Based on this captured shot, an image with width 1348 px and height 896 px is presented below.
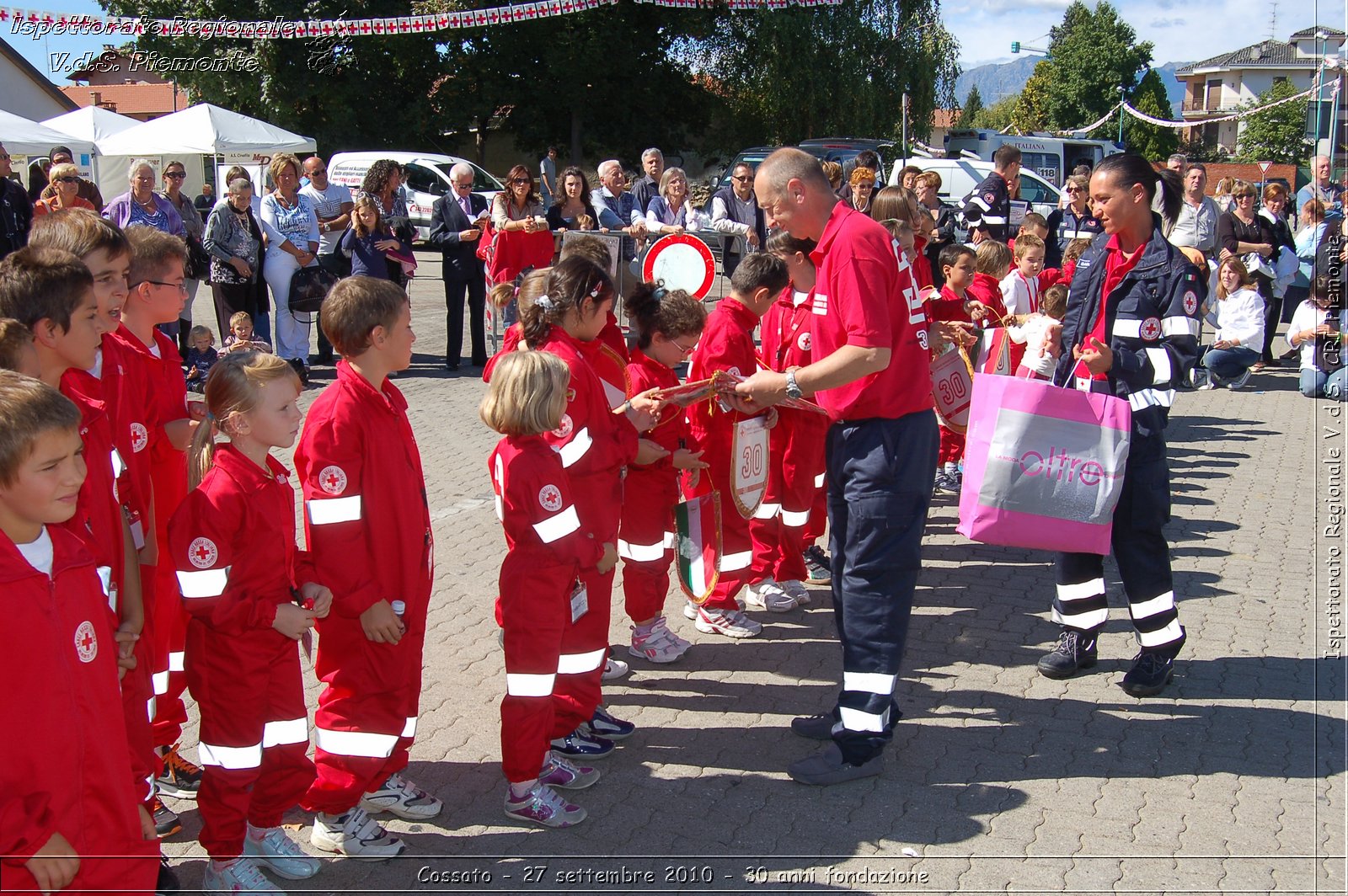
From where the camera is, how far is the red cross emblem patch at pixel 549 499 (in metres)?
3.67

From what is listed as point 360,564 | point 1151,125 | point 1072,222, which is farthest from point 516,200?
point 1151,125

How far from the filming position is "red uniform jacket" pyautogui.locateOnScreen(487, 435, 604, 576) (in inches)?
145

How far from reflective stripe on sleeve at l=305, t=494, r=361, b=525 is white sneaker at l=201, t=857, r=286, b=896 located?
3.43 ft

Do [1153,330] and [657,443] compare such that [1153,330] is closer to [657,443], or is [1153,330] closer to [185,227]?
[657,443]

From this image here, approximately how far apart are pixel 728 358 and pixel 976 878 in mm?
2554

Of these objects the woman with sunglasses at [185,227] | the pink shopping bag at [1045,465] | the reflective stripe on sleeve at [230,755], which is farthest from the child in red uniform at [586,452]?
the woman with sunglasses at [185,227]

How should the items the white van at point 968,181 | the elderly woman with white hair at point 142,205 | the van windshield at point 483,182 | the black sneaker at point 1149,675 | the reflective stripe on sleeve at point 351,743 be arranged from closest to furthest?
the reflective stripe on sleeve at point 351,743 < the black sneaker at point 1149,675 < the elderly woman with white hair at point 142,205 < the white van at point 968,181 < the van windshield at point 483,182

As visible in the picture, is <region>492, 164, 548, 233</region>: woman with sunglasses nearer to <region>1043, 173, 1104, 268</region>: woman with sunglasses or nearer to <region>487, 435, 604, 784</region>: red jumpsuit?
<region>1043, 173, 1104, 268</region>: woman with sunglasses

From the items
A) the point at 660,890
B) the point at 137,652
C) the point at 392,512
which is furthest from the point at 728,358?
the point at 137,652

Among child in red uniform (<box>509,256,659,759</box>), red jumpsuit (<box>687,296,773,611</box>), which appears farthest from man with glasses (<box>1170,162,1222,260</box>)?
child in red uniform (<box>509,256,659,759</box>)

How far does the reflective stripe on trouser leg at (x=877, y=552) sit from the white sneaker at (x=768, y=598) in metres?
1.64

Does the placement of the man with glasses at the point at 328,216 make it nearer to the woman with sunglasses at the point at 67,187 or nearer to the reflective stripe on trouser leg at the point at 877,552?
the woman with sunglasses at the point at 67,187

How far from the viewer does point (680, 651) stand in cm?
519

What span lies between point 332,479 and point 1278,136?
51.5m
